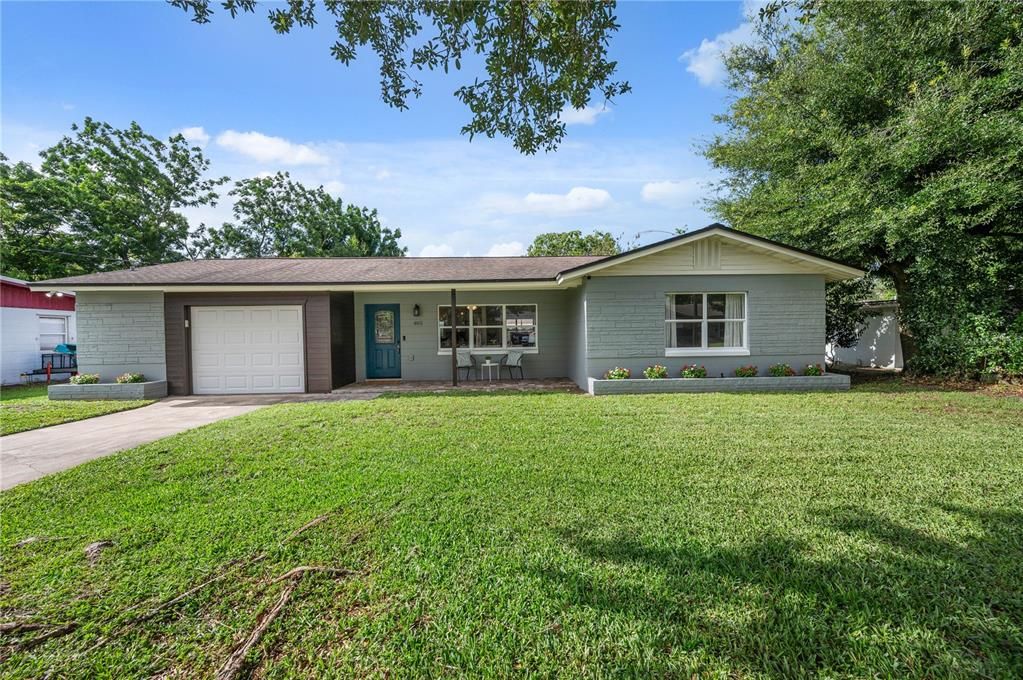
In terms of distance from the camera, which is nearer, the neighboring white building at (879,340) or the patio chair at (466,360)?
the patio chair at (466,360)

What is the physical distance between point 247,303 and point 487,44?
28.1 ft

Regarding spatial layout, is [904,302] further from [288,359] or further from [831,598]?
[288,359]

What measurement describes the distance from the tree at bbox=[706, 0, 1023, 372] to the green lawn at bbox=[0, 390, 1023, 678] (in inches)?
254

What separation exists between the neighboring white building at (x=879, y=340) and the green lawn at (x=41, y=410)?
19.5 metres

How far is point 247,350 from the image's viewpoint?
9.95m

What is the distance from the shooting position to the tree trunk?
10.5 metres

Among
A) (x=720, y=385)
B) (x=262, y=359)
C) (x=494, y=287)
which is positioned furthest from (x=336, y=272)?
(x=720, y=385)

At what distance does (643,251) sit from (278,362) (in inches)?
354

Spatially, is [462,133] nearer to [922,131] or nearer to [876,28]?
[922,131]

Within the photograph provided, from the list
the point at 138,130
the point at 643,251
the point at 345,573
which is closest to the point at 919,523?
the point at 345,573

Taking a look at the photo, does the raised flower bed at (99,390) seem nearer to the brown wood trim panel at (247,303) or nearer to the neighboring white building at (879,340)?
the brown wood trim panel at (247,303)

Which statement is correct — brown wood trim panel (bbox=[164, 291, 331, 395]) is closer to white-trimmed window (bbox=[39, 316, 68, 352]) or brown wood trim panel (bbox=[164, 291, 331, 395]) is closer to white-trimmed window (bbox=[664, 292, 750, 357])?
white-trimmed window (bbox=[39, 316, 68, 352])

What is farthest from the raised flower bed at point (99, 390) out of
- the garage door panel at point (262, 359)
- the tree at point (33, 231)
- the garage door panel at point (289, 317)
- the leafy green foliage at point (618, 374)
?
the tree at point (33, 231)

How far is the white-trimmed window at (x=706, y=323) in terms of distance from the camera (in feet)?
32.2
